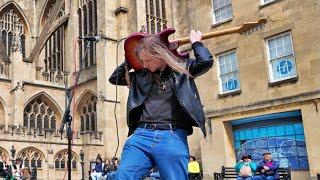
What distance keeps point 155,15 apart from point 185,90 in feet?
82.1

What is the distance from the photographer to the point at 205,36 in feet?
9.50

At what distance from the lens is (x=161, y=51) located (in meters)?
2.81

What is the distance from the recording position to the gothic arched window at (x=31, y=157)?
67.9 ft

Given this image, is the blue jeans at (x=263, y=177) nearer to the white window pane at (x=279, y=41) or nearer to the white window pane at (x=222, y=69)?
the white window pane at (x=279, y=41)

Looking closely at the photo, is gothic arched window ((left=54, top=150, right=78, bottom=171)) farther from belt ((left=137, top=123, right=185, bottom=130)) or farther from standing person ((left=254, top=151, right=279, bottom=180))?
belt ((left=137, top=123, right=185, bottom=130))

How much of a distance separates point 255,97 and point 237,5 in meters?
3.25

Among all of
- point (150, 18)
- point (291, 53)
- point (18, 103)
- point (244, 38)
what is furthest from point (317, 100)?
point (18, 103)

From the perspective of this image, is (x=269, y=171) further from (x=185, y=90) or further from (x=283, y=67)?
(x=185, y=90)

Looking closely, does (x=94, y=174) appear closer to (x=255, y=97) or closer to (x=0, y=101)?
(x=255, y=97)

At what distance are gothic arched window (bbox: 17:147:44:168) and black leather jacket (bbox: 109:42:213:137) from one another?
18955 mm

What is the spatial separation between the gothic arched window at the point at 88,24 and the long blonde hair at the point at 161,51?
24474mm

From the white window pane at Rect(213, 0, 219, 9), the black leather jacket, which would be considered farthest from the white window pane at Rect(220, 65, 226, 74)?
the black leather jacket

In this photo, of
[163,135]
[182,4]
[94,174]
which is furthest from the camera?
[182,4]

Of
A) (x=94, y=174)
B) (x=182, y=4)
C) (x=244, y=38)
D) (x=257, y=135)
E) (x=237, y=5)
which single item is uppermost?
(x=182, y=4)
